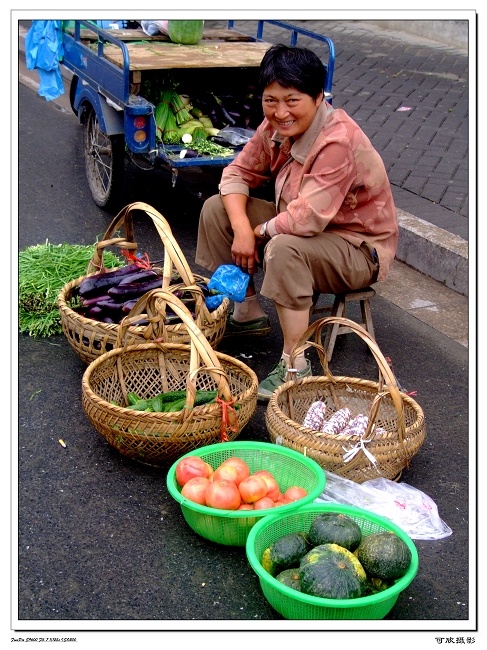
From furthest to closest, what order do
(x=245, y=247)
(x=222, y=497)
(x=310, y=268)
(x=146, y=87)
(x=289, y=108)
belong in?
(x=146, y=87) < (x=245, y=247) < (x=310, y=268) < (x=289, y=108) < (x=222, y=497)

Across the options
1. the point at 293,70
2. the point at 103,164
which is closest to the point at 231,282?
the point at 293,70

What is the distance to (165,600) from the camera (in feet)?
9.26

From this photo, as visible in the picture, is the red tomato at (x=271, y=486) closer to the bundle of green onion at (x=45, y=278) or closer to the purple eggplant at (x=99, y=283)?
the purple eggplant at (x=99, y=283)

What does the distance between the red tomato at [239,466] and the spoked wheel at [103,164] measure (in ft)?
11.1

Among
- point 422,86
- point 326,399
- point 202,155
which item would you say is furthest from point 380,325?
point 422,86

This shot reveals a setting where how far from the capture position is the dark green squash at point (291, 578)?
2588 mm

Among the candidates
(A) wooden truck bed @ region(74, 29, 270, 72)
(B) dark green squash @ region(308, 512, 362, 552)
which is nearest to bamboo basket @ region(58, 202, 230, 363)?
(B) dark green squash @ region(308, 512, 362, 552)

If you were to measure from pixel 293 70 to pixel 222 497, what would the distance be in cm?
191

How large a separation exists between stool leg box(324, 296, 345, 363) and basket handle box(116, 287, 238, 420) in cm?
91

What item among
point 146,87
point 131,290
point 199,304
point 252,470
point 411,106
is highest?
point 146,87

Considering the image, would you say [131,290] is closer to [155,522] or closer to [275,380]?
[275,380]

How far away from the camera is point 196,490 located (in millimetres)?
2959

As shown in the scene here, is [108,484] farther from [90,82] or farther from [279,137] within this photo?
[90,82]

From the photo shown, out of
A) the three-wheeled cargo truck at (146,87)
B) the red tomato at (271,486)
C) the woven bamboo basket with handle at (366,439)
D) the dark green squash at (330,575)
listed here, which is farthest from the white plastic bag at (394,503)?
the three-wheeled cargo truck at (146,87)
